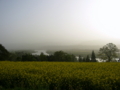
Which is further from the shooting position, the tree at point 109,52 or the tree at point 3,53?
the tree at point 109,52

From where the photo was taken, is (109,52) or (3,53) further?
(109,52)

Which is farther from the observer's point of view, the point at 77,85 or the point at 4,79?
the point at 4,79

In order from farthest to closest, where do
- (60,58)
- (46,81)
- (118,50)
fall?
(60,58)
(118,50)
(46,81)

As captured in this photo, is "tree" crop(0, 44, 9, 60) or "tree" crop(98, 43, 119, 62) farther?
"tree" crop(98, 43, 119, 62)

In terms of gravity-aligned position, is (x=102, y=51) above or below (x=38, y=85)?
above

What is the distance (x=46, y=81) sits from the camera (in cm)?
944

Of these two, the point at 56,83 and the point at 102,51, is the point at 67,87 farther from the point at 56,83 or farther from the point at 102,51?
the point at 102,51

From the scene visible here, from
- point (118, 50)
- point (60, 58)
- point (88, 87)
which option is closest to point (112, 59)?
point (118, 50)

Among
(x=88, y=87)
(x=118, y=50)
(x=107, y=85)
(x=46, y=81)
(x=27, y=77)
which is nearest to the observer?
(x=107, y=85)

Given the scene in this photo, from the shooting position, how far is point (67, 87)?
29.6 ft

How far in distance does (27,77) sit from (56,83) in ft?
7.63

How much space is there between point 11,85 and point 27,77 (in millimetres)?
1161

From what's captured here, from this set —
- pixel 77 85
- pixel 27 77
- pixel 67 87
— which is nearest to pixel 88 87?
pixel 77 85

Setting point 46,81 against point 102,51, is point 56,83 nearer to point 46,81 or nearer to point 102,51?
point 46,81
